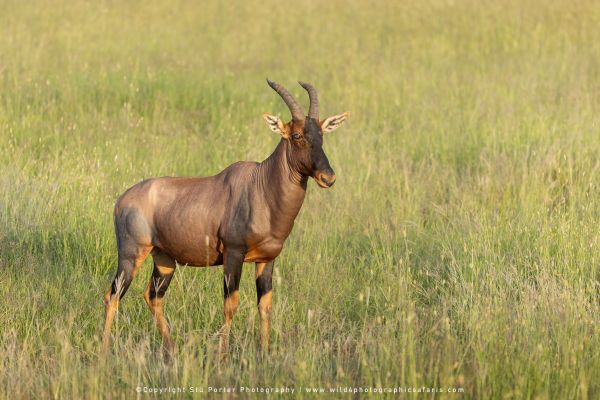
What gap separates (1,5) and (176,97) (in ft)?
21.4

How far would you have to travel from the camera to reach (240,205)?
5680 millimetres

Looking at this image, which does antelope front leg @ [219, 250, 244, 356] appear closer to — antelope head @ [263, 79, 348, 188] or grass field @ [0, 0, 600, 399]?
grass field @ [0, 0, 600, 399]

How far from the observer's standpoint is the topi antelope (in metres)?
5.56

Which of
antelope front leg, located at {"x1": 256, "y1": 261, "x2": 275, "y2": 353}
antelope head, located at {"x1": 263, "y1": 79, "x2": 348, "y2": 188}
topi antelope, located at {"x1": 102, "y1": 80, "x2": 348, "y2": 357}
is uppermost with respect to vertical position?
antelope head, located at {"x1": 263, "y1": 79, "x2": 348, "y2": 188}

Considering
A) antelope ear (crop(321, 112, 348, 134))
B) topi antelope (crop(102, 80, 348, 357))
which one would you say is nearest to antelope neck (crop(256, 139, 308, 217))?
topi antelope (crop(102, 80, 348, 357))

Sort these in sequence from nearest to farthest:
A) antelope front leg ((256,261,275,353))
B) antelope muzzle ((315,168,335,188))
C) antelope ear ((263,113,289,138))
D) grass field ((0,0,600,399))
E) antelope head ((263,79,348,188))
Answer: grass field ((0,0,600,399)) < antelope muzzle ((315,168,335,188)) < antelope head ((263,79,348,188)) < antelope ear ((263,113,289,138)) < antelope front leg ((256,261,275,353))

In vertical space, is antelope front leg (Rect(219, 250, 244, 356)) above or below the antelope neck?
below

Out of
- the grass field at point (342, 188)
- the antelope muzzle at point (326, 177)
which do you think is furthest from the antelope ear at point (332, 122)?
the grass field at point (342, 188)

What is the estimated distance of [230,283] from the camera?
5605mm

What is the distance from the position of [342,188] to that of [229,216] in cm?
321

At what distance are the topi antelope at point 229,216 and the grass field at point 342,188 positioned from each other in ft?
1.09

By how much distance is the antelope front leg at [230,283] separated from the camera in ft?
18.3

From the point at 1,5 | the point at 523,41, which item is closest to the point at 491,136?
the point at 523,41

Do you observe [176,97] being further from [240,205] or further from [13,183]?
[240,205]
